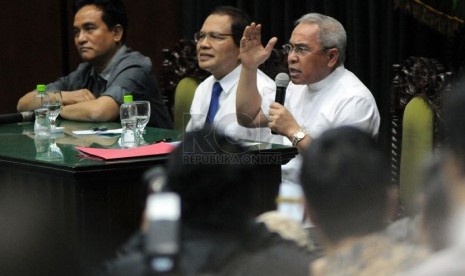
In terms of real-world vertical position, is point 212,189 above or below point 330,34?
below

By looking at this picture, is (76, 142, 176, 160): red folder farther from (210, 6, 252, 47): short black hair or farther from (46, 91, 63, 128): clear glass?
(210, 6, 252, 47): short black hair

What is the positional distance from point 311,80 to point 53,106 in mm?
981

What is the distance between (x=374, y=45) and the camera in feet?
13.7

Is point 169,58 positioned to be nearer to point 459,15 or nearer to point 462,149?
point 459,15

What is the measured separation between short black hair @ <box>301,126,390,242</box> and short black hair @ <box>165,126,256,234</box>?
0.08m

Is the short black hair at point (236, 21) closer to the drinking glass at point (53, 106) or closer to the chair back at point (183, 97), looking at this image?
the chair back at point (183, 97)

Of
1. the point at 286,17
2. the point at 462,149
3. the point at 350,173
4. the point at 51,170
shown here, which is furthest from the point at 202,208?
the point at 286,17

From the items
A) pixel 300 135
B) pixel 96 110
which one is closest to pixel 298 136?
pixel 300 135

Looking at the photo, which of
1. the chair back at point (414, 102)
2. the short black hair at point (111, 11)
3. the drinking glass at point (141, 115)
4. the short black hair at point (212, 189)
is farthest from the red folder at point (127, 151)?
the short black hair at point (212, 189)

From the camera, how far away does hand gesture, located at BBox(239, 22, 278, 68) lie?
3.36 m

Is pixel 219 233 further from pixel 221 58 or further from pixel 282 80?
pixel 221 58

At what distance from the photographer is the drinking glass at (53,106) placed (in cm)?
361

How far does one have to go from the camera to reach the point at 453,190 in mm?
1125

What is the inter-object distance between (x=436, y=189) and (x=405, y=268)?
98 millimetres
